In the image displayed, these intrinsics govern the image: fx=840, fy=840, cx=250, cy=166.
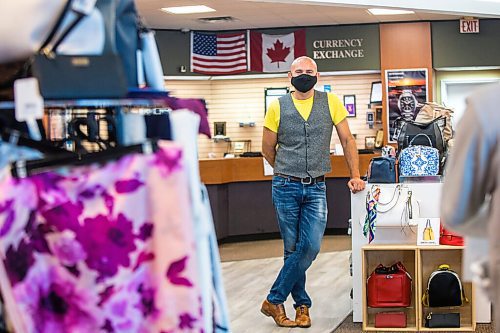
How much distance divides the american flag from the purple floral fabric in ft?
37.1

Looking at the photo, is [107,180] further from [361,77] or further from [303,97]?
[361,77]

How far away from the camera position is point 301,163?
17.9 ft

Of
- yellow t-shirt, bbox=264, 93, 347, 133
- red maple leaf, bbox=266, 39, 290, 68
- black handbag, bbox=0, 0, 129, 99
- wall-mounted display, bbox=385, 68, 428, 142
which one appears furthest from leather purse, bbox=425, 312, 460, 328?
red maple leaf, bbox=266, 39, 290, 68

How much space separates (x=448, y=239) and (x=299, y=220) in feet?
3.26

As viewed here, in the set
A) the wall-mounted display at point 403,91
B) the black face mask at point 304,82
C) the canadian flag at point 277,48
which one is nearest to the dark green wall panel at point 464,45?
the wall-mounted display at point 403,91

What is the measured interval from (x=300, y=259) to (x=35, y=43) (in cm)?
376

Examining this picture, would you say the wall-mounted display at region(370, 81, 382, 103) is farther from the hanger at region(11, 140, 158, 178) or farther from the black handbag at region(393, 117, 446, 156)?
the hanger at region(11, 140, 158, 178)

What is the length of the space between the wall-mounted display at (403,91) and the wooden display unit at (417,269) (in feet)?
23.8

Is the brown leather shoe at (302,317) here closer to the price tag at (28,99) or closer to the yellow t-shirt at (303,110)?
the yellow t-shirt at (303,110)

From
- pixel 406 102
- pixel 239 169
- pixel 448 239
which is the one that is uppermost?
pixel 406 102

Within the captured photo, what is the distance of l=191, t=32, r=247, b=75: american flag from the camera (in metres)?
13.1

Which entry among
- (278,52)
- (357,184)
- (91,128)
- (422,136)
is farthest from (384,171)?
(278,52)

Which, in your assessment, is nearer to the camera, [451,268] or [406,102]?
[451,268]

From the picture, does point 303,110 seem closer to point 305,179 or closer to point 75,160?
point 305,179
